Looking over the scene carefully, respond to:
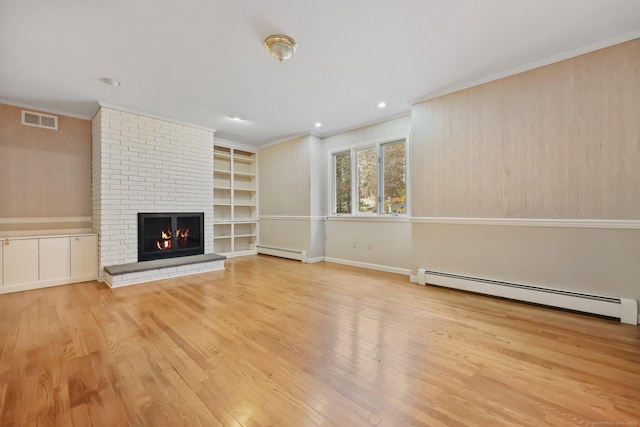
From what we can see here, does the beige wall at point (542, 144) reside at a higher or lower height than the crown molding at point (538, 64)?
lower

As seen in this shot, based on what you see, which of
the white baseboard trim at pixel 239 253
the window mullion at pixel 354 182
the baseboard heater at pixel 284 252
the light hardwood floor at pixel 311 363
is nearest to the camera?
the light hardwood floor at pixel 311 363

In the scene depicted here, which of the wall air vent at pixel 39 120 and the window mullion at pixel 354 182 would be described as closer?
the wall air vent at pixel 39 120

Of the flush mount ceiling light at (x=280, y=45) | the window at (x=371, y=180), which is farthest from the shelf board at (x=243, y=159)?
the flush mount ceiling light at (x=280, y=45)

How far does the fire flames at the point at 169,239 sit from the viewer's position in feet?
15.1

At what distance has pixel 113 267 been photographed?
12.7 feet

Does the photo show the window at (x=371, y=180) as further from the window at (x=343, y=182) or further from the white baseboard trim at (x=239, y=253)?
the white baseboard trim at (x=239, y=253)

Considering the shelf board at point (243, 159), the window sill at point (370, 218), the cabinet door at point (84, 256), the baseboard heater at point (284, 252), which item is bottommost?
the baseboard heater at point (284, 252)

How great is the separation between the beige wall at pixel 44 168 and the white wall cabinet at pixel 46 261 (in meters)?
0.65

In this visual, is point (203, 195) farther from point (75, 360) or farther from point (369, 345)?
point (369, 345)

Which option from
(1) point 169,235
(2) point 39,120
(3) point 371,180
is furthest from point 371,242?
(2) point 39,120

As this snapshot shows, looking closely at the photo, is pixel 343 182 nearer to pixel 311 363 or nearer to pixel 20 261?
pixel 311 363

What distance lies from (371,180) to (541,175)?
8.32 ft

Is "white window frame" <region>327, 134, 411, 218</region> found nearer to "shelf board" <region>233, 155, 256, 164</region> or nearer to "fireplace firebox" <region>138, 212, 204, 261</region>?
"shelf board" <region>233, 155, 256, 164</region>

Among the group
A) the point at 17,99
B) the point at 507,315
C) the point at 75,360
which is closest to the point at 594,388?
the point at 507,315
